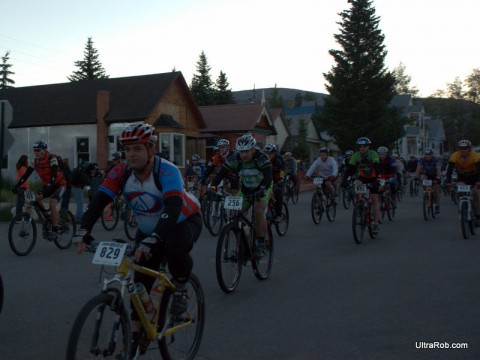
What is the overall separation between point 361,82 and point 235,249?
135ft

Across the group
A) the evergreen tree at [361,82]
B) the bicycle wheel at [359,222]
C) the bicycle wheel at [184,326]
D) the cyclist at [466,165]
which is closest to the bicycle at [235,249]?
the bicycle wheel at [184,326]

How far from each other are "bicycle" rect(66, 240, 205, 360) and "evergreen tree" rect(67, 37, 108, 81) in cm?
7069

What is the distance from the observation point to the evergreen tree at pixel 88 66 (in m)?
71.2

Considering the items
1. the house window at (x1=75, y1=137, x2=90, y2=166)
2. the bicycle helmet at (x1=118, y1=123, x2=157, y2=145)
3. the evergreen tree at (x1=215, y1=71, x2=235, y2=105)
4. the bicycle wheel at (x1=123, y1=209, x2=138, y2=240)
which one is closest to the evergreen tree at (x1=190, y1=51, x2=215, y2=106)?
the evergreen tree at (x1=215, y1=71, x2=235, y2=105)

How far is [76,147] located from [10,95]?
380 inches

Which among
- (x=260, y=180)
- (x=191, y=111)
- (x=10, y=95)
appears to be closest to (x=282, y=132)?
(x=191, y=111)

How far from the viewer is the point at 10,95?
121ft

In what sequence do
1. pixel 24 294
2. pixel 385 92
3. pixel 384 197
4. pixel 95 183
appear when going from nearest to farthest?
pixel 24 294, pixel 384 197, pixel 95 183, pixel 385 92

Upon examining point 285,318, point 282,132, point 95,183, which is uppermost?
point 282,132

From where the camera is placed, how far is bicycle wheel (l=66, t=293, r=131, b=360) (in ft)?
10.1

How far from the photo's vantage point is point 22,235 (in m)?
9.64

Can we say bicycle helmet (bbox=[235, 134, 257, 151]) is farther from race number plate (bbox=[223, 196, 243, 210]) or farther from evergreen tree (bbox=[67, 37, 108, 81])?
evergreen tree (bbox=[67, 37, 108, 81])

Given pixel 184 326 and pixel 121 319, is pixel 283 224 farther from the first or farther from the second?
pixel 121 319

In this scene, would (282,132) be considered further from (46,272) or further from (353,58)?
(46,272)
